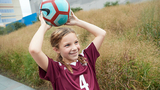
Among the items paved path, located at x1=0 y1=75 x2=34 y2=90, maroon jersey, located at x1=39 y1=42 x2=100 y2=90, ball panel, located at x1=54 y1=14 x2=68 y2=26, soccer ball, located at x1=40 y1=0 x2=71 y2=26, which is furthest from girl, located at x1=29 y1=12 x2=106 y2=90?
paved path, located at x1=0 y1=75 x2=34 y2=90

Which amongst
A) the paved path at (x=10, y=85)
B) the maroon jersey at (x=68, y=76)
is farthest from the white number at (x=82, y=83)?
the paved path at (x=10, y=85)

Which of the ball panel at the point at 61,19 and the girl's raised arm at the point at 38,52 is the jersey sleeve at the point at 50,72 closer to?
the girl's raised arm at the point at 38,52

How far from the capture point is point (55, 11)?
59.5 inches

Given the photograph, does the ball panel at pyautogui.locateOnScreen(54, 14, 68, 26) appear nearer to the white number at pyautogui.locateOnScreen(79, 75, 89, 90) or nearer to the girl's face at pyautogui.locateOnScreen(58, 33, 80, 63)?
the girl's face at pyautogui.locateOnScreen(58, 33, 80, 63)

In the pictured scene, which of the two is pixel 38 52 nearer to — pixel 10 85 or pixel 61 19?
pixel 61 19

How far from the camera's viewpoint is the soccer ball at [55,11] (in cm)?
150

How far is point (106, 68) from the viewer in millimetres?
2350

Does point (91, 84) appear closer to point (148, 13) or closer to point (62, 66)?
point (62, 66)

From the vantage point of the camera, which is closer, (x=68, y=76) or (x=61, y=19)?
(x=68, y=76)

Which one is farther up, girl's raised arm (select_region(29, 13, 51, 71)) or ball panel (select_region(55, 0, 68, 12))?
ball panel (select_region(55, 0, 68, 12))

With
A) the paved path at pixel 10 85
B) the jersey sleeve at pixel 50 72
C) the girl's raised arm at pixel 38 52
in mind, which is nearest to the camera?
the girl's raised arm at pixel 38 52

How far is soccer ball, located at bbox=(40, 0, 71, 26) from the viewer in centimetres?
150

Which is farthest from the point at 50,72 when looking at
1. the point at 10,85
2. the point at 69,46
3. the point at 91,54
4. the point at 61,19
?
the point at 10,85

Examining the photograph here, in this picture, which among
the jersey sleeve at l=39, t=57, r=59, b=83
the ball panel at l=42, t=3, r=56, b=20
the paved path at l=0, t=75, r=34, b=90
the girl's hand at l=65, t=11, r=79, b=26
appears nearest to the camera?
the jersey sleeve at l=39, t=57, r=59, b=83
